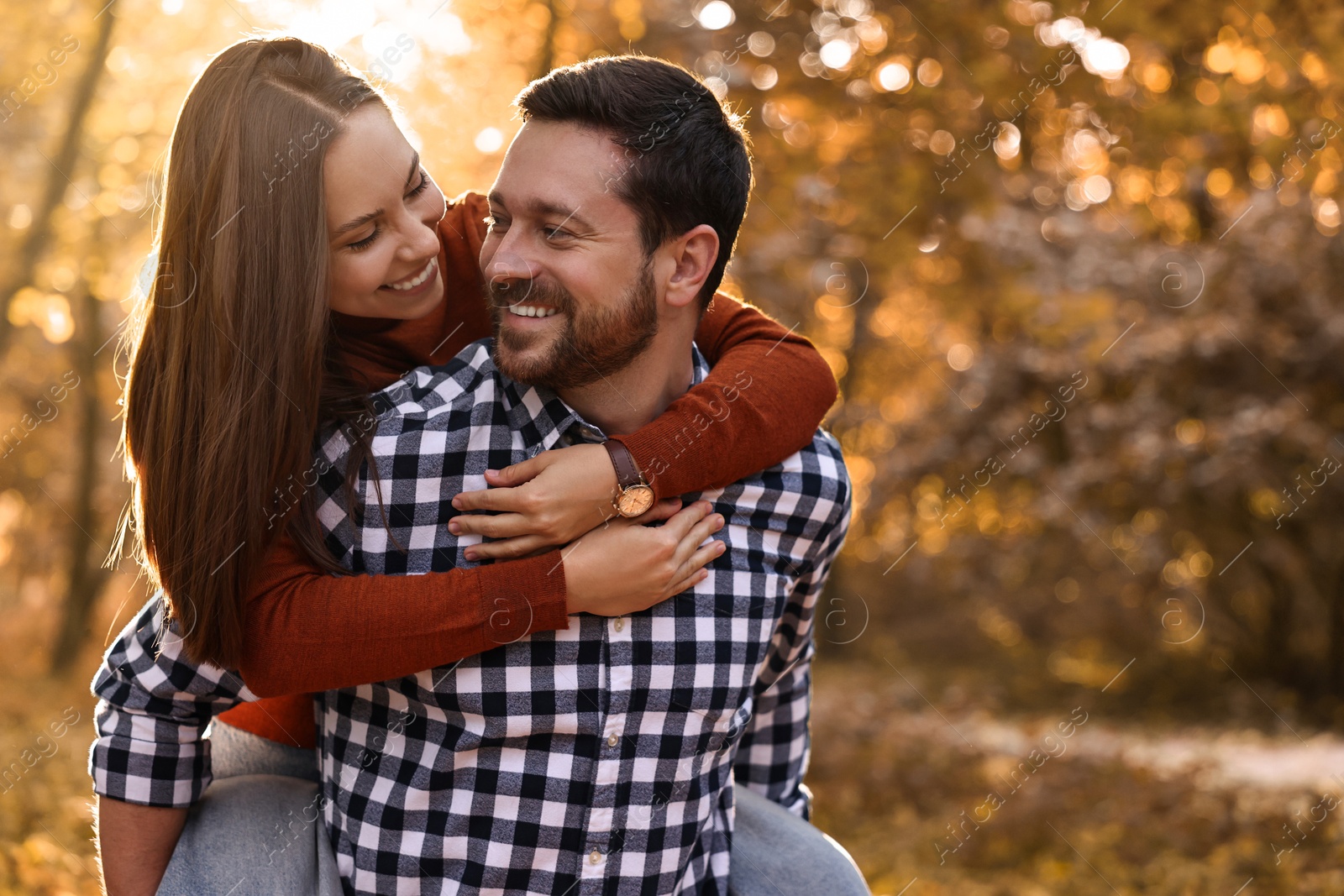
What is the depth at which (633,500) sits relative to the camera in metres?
1.88

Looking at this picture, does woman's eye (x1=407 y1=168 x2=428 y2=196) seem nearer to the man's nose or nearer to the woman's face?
the woman's face

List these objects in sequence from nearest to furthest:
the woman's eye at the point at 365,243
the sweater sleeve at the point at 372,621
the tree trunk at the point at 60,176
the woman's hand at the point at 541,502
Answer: the sweater sleeve at the point at 372,621
the woman's hand at the point at 541,502
the woman's eye at the point at 365,243
the tree trunk at the point at 60,176

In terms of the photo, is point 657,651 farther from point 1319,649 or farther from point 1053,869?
point 1319,649

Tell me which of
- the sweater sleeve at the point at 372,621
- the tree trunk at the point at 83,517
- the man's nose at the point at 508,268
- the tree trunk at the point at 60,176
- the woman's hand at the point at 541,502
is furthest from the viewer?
the tree trunk at the point at 83,517

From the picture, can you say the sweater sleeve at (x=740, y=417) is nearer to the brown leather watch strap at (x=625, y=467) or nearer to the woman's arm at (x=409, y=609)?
the brown leather watch strap at (x=625, y=467)

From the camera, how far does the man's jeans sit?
5.92 ft

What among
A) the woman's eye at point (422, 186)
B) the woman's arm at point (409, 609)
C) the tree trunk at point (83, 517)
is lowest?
the tree trunk at point (83, 517)

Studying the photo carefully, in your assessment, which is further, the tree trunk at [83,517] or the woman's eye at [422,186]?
Result: the tree trunk at [83,517]

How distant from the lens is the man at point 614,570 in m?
1.80

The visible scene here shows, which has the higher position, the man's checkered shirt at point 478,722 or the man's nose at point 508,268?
the man's nose at point 508,268

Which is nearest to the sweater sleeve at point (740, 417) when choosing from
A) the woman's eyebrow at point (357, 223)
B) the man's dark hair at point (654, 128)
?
the man's dark hair at point (654, 128)

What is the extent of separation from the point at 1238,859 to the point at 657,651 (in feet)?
15.8

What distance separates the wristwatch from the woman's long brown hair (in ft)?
1.40

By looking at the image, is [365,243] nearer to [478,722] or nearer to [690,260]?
[690,260]
